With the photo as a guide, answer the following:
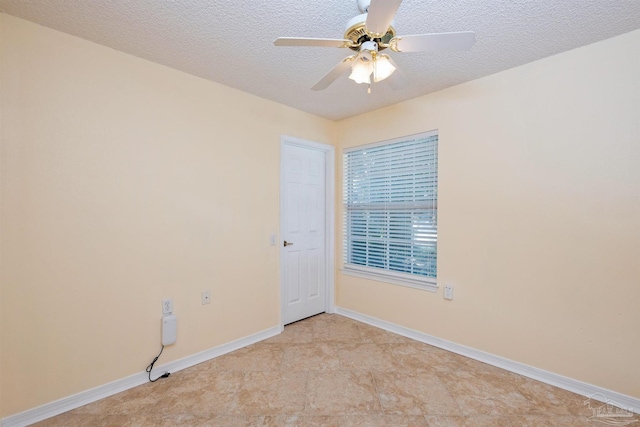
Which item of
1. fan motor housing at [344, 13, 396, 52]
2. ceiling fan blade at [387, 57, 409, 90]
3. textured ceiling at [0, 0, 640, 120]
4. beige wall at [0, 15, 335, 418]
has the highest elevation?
textured ceiling at [0, 0, 640, 120]

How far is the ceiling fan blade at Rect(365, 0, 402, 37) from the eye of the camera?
3.58 ft

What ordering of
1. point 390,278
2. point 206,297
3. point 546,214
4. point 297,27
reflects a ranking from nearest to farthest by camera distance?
point 297,27 → point 546,214 → point 206,297 → point 390,278

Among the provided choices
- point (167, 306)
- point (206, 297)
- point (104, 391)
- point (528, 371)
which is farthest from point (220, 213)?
point (528, 371)

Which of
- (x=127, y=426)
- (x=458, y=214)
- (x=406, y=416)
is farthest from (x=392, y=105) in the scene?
(x=127, y=426)

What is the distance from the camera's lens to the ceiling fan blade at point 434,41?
130 cm

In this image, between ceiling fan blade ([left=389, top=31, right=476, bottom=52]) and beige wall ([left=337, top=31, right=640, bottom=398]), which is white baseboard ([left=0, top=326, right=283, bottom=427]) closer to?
beige wall ([left=337, top=31, right=640, bottom=398])

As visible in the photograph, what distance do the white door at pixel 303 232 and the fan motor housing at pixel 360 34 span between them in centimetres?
172

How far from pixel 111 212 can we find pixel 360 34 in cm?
199

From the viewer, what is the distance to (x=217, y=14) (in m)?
1.66

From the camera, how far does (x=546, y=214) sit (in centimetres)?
214

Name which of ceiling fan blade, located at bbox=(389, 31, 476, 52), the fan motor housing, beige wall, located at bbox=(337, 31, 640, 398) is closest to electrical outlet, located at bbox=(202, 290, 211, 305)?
beige wall, located at bbox=(337, 31, 640, 398)

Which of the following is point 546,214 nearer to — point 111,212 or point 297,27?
point 297,27

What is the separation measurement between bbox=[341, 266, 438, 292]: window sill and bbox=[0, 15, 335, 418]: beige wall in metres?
1.23

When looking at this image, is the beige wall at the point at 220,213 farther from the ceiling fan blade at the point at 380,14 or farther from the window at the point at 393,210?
the ceiling fan blade at the point at 380,14
